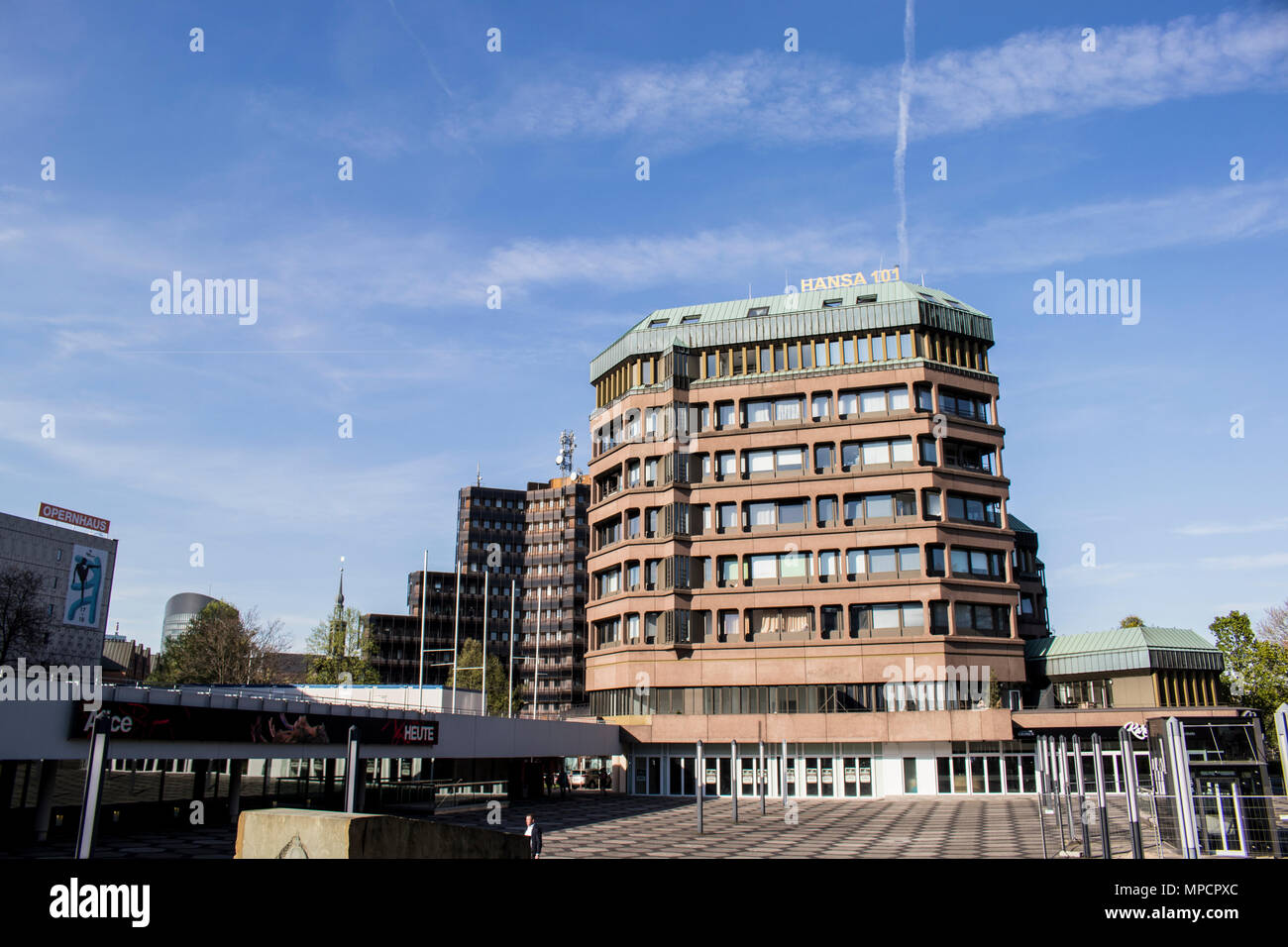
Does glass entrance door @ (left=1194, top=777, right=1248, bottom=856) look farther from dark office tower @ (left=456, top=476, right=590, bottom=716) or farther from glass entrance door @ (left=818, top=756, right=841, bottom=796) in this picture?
dark office tower @ (left=456, top=476, right=590, bottom=716)

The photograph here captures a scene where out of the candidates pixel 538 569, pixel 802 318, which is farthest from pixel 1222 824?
pixel 538 569

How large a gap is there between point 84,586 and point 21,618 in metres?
14.4

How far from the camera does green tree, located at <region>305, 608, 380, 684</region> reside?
3765 inches

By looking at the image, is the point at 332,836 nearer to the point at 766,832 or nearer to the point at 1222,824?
the point at 1222,824

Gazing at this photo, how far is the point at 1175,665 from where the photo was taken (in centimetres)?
7150

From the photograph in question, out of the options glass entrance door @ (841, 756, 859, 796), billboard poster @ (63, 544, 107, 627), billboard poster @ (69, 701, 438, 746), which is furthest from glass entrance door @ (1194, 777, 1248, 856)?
billboard poster @ (63, 544, 107, 627)

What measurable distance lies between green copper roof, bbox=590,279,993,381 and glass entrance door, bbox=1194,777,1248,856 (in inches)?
2344

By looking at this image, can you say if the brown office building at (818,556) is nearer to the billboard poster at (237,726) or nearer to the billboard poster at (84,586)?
→ the billboard poster at (237,726)

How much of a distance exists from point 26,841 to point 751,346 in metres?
61.5

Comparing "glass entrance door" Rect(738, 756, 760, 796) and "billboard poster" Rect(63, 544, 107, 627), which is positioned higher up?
"billboard poster" Rect(63, 544, 107, 627)

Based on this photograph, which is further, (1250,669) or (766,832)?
(1250,669)

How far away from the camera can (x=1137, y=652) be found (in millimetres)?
71562

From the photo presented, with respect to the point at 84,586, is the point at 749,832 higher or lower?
lower
